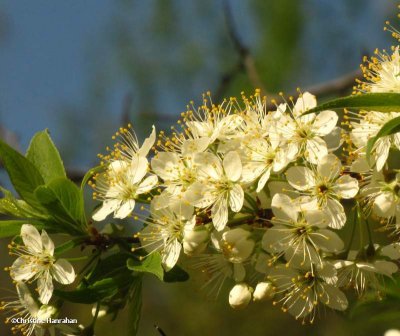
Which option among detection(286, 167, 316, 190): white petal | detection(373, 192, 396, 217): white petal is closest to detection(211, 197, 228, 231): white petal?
detection(286, 167, 316, 190): white petal

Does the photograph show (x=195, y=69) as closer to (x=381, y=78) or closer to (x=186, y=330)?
(x=186, y=330)

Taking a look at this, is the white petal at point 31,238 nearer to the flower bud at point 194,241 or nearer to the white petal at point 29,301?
the white petal at point 29,301

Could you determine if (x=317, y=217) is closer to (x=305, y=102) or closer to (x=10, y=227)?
(x=305, y=102)

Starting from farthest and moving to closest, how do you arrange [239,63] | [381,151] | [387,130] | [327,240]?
[239,63] < [327,240] < [381,151] < [387,130]

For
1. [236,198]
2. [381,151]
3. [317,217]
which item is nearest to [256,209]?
[236,198]

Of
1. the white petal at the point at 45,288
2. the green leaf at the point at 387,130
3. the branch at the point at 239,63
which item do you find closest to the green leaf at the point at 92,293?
the white petal at the point at 45,288

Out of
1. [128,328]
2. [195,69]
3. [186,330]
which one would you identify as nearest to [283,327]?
[186,330]
